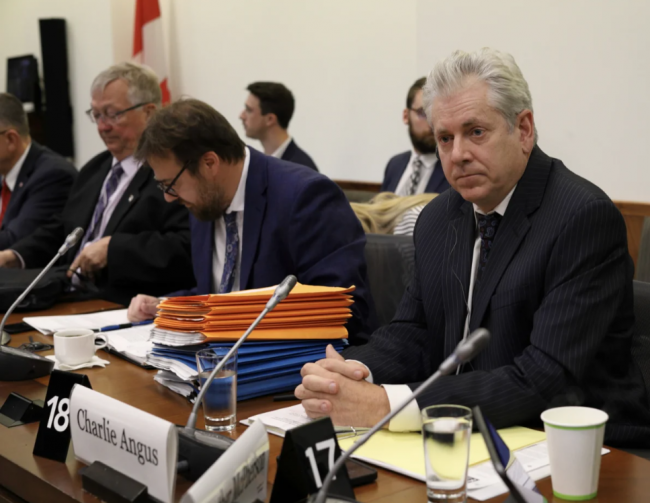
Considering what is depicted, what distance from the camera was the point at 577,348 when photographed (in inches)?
58.6

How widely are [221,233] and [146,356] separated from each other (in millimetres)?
706

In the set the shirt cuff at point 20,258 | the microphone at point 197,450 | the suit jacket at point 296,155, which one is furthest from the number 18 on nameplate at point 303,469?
the suit jacket at point 296,155

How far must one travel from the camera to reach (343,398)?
4.82 feet

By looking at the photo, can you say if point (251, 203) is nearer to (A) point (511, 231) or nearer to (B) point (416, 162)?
(A) point (511, 231)

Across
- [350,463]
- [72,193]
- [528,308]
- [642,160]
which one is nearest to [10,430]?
[350,463]

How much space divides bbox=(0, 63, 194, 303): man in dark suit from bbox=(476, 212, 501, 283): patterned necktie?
60.9 inches

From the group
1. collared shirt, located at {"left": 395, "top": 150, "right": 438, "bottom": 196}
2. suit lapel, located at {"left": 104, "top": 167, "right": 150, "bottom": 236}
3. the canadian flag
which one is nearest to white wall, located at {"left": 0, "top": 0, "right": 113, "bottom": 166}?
the canadian flag

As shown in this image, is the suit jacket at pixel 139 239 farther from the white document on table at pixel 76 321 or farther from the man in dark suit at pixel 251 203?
the man in dark suit at pixel 251 203

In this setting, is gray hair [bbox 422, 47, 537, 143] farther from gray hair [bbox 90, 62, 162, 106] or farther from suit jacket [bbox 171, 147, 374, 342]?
gray hair [bbox 90, 62, 162, 106]

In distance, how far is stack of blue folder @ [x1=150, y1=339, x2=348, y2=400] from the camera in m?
1.67

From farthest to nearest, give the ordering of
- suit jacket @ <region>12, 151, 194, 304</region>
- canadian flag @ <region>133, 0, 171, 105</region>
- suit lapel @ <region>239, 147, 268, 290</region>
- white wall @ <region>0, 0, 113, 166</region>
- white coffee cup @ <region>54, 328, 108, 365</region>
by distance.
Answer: white wall @ <region>0, 0, 113, 166</region> < canadian flag @ <region>133, 0, 171, 105</region> < suit jacket @ <region>12, 151, 194, 304</region> < suit lapel @ <region>239, 147, 268, 290</region> < white coffee cup @ <region>54, 328, 108, 365</region>

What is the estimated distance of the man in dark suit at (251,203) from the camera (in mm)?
2277

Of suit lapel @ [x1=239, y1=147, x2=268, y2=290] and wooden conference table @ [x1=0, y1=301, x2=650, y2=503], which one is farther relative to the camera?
suit lapel @ [x1=239, y1=147, x2=268, y2=290]

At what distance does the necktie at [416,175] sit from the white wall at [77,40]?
3.66 m
